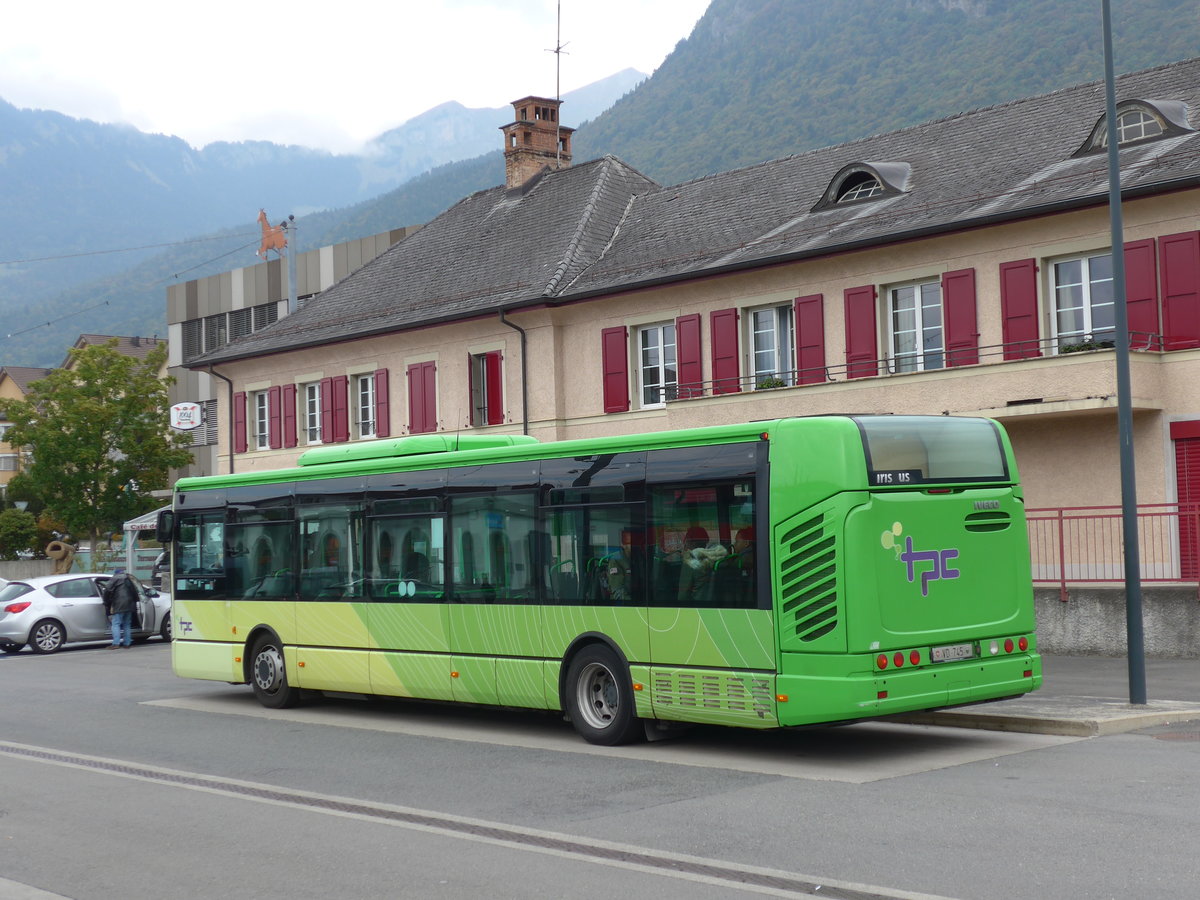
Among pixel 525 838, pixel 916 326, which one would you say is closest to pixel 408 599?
pixel 525 838

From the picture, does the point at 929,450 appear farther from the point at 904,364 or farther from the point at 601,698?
the point at 904,364

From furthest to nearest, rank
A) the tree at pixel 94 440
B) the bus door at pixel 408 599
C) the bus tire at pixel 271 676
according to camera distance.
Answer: the tree at pixel 94 440 → the bus tire at pixel 271 676 → the bus door at pixel 408 599

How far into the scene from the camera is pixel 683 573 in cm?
1166

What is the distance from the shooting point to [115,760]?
40.6 ft

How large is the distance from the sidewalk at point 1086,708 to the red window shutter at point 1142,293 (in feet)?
22.5

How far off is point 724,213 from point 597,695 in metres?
20.0

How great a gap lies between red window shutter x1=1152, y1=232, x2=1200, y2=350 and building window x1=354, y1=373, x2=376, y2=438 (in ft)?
67.2

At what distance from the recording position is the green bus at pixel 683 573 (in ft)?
34.9

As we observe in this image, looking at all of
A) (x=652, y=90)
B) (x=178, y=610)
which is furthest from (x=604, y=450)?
(x=652, y=90)

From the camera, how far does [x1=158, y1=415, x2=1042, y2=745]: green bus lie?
34.9 feet

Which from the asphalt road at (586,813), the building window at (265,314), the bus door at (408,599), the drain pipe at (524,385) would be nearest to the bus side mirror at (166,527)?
the asphalt road at (586,813)

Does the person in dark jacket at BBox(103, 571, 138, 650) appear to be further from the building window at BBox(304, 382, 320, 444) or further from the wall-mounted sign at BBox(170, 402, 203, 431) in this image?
the wall-mounted sign at BBox(170, 402, 203, 431)

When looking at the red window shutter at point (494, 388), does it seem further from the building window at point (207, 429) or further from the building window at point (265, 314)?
the building window at point (207, 429)

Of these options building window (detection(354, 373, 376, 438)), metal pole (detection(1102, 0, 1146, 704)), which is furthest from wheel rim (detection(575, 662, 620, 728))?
building window (detection(354, 373, 376, 438))
